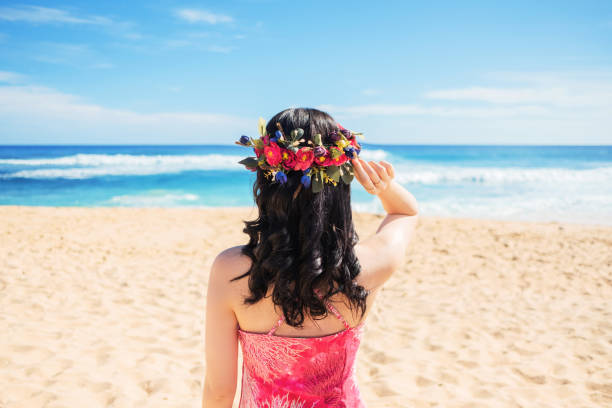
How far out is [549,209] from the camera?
45.5 ft

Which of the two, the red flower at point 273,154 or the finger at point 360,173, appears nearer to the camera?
the red flower at point 273,154

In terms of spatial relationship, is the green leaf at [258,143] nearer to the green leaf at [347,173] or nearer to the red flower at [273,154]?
the red flower at [273,154]

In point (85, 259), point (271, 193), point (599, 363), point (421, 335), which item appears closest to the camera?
point (271, 193)

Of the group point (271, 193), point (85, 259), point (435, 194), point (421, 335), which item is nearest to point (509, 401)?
point (421, 335)

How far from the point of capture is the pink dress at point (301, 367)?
139 cm

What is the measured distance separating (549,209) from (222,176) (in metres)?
18.2

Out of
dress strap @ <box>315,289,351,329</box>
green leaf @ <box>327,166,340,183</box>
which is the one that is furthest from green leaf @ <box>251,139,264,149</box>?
dress strap @ <box>315,289,351,329</box>

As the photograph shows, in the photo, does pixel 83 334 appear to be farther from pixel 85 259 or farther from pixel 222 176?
pixel 222 176

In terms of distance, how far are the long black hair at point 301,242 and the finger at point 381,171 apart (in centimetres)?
14

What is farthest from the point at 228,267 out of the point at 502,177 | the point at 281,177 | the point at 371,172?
the point at 502,177

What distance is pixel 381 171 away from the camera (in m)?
1.39

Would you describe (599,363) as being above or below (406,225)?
below

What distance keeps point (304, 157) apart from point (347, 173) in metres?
0.21

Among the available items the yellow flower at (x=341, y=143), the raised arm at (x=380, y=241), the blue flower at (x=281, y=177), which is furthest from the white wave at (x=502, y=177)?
the blue flower at (x=281, y=177)
